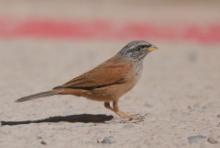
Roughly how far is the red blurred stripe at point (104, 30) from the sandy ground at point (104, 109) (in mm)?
2490

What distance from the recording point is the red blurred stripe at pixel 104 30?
23188mm

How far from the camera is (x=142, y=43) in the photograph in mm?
10961

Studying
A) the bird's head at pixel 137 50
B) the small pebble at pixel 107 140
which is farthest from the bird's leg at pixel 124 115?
the small pebble at pixel 107 140

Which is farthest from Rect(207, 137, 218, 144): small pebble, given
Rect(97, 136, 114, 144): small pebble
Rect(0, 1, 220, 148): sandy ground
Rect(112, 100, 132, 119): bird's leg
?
Rect(112, 100, 132, 119): bird's leg

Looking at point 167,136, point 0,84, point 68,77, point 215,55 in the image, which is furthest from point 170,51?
point 167,136

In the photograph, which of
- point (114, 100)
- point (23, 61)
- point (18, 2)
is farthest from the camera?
point (18, 2)

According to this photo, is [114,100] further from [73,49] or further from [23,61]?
[73,49]

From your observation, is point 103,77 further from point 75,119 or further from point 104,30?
point 104,30

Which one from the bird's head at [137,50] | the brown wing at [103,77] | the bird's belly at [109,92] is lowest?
the bird's belly at [109,92]

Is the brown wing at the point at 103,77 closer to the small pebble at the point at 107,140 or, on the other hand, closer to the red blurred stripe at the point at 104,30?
the small pebble at the point at 107,140

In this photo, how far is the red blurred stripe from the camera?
23188 millimetres

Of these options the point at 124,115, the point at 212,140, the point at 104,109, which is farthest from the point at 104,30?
the point at 212,140

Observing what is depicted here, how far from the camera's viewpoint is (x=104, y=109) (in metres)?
12.1

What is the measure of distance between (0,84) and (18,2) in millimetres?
16620
